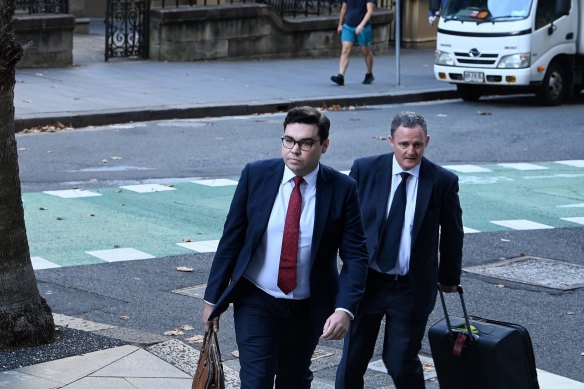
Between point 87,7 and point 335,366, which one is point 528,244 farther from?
point 87,7

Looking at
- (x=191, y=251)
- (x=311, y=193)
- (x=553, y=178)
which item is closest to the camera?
(x=311, y=193)

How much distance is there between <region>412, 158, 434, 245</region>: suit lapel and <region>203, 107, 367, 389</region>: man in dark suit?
0.58m

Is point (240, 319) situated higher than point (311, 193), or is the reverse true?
point (311, 193)

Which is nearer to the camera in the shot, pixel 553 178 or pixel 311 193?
pixel 311 193

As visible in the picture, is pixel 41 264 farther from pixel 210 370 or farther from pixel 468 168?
pixel 468 168

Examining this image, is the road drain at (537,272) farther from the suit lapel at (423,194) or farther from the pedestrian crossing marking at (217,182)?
the pedestrian crossing marking at (217,182)

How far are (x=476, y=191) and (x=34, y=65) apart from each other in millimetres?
12092

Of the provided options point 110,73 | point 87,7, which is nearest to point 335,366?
point 110,73

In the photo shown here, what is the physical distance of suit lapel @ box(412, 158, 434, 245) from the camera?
620cm

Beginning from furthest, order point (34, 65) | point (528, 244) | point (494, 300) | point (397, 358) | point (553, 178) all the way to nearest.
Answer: point (34, 65) < point (553, 178) < point (528, 244) < point (494, 300) < point (397, 358)

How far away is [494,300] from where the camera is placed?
9320 millimetres

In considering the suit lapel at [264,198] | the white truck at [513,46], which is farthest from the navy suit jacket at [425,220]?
the white truck at [513,46]

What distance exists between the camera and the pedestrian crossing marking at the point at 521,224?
12.0 m

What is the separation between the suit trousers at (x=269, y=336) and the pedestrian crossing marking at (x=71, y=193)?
24.2 feet
